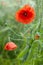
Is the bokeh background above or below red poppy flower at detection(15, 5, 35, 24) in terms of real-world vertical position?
below

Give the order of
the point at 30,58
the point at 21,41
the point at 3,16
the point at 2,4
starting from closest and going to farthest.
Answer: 1. the point at 30,58
2. the point at 21,41
3. the point at 3,16
4. the point at 2,4

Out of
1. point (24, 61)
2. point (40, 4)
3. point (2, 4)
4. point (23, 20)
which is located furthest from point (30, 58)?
point (2, 4)

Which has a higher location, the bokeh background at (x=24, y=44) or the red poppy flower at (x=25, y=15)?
the red poppy flower at (x=25, y=15)

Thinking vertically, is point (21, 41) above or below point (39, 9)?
below

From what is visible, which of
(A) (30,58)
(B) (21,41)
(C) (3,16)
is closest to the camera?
(A) (30,58)

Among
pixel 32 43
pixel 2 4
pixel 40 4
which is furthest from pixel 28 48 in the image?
pixel 2 4

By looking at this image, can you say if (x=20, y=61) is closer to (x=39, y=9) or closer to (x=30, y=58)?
(x=30, y=58)

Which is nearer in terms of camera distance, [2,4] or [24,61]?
[24,61]
